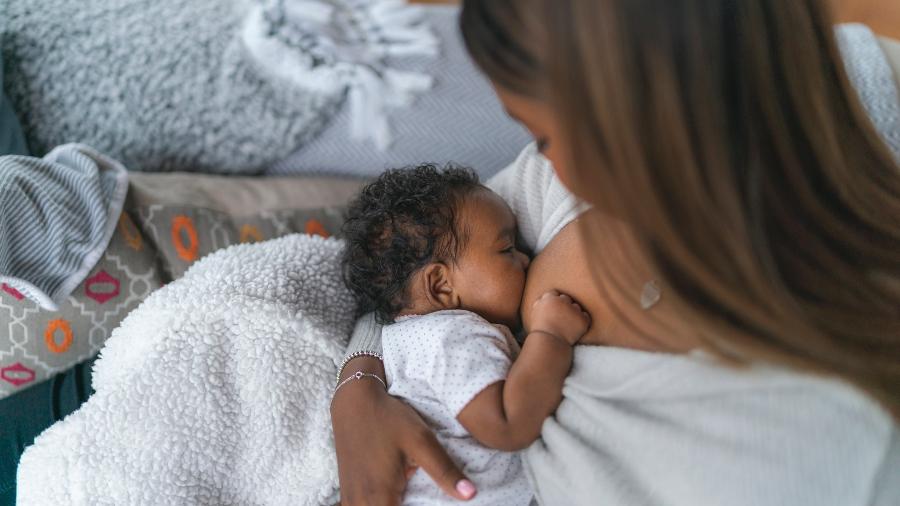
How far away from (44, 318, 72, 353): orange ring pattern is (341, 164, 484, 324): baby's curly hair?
454 millimetres

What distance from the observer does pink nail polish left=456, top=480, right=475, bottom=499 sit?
899 mm

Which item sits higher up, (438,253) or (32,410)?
(438,253)

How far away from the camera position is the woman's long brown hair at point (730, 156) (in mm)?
622

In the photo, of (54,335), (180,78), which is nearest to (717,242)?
(54,335)

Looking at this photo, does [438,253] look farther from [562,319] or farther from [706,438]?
[706,438]

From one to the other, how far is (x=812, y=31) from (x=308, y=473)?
831 mm

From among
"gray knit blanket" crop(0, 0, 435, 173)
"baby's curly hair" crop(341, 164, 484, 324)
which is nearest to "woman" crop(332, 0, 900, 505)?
"baby's curly hair" crop(341, 164, 484, 324)

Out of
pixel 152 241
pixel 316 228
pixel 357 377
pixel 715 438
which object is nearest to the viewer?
pixel 715 438

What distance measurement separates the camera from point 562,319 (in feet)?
3.06

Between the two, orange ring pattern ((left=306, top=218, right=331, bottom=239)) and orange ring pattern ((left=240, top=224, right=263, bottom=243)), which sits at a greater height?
orange ring pattern ((left=240, top=224, right=263, bottom=243))

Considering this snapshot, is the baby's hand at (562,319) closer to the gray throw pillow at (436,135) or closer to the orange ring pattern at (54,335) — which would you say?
the gray throw pillow at (436,135)

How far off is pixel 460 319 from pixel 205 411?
1.23 ft

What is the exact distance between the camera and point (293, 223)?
141 centimetres

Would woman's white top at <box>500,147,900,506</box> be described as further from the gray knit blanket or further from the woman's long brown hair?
the gray knit blanket
